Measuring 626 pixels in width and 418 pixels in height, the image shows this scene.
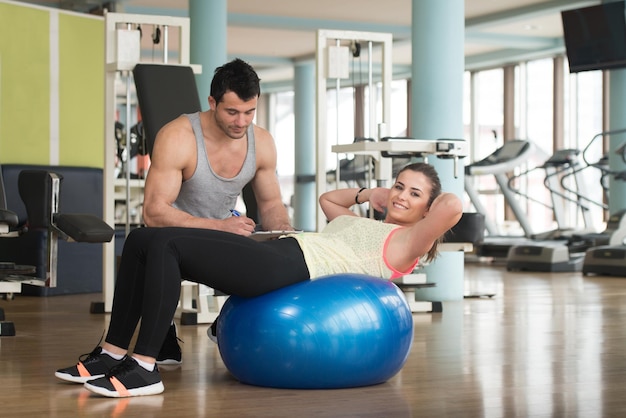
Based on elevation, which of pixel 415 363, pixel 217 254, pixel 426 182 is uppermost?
pixel 426 182

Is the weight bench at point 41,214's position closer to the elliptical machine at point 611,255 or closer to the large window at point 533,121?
the elliptical machine at point 611,255

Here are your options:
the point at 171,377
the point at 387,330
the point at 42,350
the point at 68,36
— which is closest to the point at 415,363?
the point at 387,330

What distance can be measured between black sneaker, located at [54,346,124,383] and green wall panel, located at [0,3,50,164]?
326 cm

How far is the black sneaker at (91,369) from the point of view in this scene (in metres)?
2.67

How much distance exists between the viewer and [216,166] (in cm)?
314

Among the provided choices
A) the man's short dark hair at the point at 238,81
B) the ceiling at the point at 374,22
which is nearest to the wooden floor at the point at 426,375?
the man's short dark hair at the point at 238,81

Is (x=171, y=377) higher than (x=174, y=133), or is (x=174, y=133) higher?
(x=174, y=133)

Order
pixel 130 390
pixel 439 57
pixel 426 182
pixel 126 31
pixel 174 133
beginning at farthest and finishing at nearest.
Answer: pixel 439 57 < pixel 126 31 < pixel 174 133 < pixel 426 182 < pixel 130 390

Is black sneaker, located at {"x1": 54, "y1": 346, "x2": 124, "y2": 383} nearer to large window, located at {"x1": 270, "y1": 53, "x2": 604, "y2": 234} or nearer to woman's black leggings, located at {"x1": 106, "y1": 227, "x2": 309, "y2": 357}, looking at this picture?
woman's black leggings, located at {"x1": 106, "y1": 227, "x2": 309, "y2": 357}

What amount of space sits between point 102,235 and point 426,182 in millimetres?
931

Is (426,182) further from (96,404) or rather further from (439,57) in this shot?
(439,57)

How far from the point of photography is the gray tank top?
310 centimetres

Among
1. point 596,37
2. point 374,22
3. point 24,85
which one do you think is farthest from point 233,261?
point 374,22

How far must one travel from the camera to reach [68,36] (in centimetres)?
606
